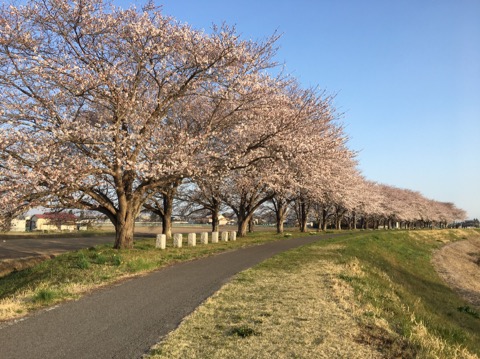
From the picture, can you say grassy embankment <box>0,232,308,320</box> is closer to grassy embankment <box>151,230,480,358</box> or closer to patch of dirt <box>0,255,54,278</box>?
grassy embankment <box>151,230,480,358</box>

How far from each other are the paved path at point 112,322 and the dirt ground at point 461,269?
53.5ft

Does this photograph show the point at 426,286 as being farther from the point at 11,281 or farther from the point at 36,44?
the point at 36,44

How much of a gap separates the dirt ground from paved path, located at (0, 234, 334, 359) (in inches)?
642

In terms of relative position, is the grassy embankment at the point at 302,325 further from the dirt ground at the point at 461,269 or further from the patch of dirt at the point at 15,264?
the dirt ground at the point at 461,269

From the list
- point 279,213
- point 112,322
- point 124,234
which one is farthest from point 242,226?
point 112,322

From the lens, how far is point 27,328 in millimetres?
6023

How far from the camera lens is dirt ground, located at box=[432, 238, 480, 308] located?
72.9 feet

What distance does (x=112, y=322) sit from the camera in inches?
250

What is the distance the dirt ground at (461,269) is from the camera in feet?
72.9

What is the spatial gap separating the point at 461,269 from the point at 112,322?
3311 cm

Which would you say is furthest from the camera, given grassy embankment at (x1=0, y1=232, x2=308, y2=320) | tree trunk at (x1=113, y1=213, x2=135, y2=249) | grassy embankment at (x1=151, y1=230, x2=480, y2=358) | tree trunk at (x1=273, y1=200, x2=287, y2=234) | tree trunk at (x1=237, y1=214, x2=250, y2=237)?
tree trunk at (x1=273, y1=200, x2=287, y2=234)

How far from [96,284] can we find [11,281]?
468 centimetres

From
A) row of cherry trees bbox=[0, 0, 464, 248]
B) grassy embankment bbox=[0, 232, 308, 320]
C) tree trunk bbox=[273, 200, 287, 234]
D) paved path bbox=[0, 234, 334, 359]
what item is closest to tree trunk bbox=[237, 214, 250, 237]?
tree trunk bbox=[273, 200, 287, 234]

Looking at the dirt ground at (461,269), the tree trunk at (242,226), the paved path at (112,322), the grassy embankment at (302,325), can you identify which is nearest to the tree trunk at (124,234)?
the paved path at (112,322)
